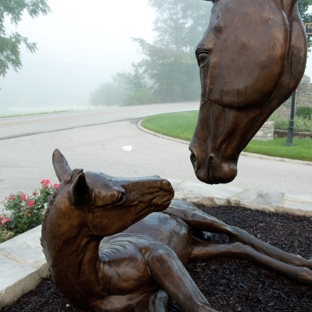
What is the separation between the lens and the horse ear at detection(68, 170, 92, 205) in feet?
4.13

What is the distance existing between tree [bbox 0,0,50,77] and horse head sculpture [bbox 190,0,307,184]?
25.3m

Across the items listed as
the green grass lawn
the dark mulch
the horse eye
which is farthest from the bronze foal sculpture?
the green grass lawn

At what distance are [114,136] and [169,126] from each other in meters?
2.76

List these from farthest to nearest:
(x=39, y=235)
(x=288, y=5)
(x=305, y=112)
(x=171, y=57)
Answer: (x=171, y=57) → (x=305, y=112) → (x=39, y=235) → (x=288, y=5)

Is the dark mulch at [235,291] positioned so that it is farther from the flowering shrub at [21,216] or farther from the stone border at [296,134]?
the stone border at [296,134]

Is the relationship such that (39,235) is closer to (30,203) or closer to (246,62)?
(30,203)

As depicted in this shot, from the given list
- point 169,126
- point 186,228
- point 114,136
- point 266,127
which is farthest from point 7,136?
point 186,228

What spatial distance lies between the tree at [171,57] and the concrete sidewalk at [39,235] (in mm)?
33914

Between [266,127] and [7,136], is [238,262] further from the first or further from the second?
[7,136]

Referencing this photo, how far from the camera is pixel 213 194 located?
13.3 ft

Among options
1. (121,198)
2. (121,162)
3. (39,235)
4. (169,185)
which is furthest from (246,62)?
(121,162)

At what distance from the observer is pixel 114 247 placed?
180 centimetres

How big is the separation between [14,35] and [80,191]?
2695cm

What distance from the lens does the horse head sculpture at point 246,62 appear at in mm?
1387
